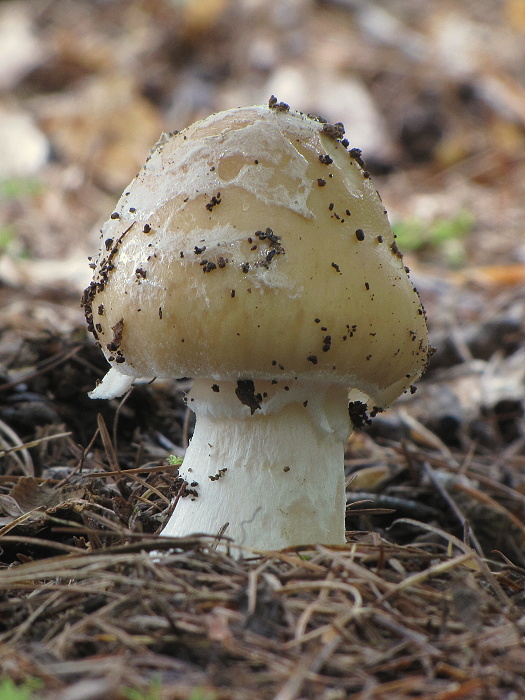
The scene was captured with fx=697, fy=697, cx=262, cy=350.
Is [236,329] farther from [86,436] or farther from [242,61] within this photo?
[242,61]

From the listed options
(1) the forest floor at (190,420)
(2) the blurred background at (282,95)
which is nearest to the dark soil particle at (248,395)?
(1) the forest floor at (190,420)

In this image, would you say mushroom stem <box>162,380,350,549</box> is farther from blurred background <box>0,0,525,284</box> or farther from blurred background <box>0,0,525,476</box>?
blurred background <box>0,0,525,284</box>

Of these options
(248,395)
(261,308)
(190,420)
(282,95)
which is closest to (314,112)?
(282,95)

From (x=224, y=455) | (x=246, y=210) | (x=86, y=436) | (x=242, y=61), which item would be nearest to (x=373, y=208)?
(x=246, y=210)

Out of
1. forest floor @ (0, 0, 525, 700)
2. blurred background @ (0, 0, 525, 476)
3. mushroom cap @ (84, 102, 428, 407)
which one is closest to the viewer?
forest floor @ (0, 0, 525, 700)

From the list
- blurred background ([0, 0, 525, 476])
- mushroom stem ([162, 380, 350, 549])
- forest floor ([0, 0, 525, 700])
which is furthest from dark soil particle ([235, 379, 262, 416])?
blurred background ([0, 0, 525, 476])

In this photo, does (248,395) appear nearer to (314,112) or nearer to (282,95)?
A: (314,112)

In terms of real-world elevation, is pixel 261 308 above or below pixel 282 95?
below
